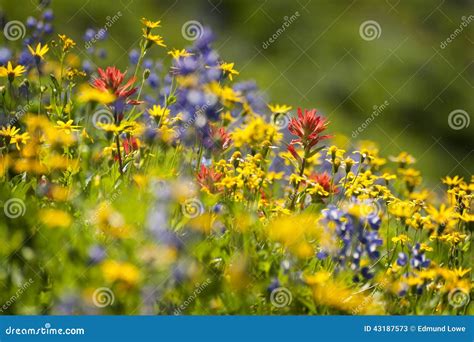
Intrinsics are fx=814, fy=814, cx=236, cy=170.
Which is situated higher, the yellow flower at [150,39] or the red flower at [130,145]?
the yellow flower at [150,39]

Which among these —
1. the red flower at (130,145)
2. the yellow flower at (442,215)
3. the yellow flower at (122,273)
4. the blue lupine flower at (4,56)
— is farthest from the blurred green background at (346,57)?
the yellow flower at (122,273)

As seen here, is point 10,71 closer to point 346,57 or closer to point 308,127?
point 308,127

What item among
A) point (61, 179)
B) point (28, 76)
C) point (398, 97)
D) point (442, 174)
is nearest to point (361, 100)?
point (398, 97)

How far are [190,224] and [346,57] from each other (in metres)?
5.42

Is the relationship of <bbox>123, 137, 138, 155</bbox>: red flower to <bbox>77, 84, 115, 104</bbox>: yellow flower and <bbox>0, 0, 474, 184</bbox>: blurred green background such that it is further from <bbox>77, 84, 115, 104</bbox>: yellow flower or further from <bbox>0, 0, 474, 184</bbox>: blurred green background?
<bbox>0, 0, 474, 184</bbox>: blurred green background

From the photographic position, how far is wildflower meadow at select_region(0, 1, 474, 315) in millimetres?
2453

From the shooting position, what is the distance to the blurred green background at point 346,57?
7250 millimetres

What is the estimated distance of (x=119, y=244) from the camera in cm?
246

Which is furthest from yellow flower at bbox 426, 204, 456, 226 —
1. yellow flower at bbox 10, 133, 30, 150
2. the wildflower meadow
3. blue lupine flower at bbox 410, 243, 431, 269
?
yellow flower at bbox 10, 133, 30, 150

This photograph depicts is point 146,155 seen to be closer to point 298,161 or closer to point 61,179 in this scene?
point 61,179

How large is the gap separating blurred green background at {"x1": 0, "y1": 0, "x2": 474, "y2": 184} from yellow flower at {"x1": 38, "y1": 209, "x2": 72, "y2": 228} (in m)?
4.39

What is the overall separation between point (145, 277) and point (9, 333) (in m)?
0.58

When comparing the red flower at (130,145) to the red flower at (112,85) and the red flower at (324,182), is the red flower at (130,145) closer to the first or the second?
the red flower at (112,85)

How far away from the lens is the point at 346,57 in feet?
25.6
